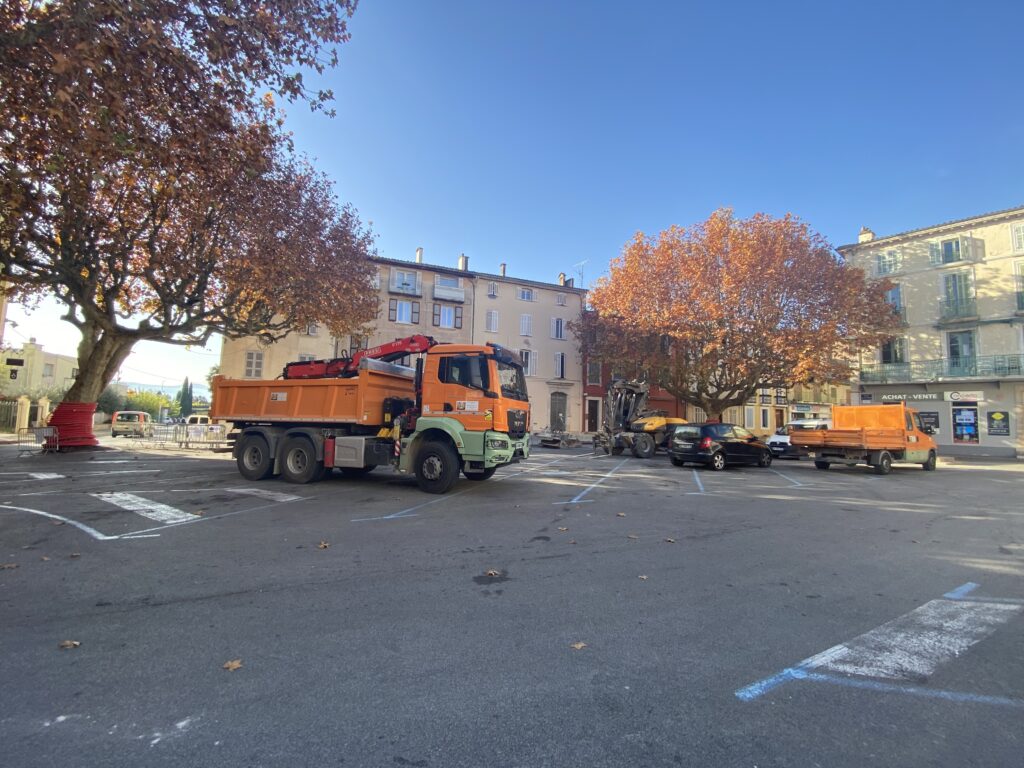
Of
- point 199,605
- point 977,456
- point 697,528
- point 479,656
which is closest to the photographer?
point 479,656

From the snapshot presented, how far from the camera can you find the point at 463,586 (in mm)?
4844

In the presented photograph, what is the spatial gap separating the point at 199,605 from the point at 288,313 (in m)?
17.7

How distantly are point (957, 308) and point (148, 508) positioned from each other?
135ft

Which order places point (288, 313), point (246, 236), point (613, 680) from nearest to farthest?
point (613, 680) → point (246, 236) → point (288, 313)

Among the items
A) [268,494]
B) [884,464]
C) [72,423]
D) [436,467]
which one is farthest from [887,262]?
[72,423]

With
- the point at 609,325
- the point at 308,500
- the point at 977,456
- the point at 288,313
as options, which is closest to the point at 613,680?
the point at 308,500

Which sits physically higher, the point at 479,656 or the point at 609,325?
the point at 609,325

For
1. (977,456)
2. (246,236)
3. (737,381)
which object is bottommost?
(977,456)

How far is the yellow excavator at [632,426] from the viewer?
2223 centimetres

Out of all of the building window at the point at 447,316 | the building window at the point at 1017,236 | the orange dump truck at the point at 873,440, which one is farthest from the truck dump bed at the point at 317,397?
the building window at the point at 1017,236

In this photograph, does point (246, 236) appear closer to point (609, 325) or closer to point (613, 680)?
point (613, 680)

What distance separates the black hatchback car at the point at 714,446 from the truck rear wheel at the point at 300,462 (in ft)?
38.6

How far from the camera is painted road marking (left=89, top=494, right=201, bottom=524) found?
7.68 m

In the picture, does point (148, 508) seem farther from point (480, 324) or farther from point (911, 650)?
point (480, 324)
